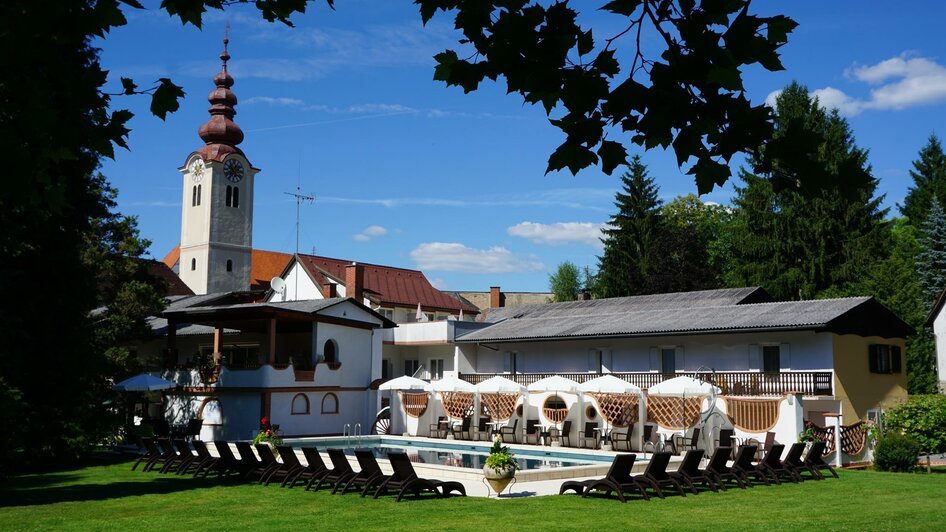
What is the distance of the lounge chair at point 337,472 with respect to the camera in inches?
701

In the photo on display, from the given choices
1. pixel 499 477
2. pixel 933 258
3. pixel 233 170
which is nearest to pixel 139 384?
pixel 499 477

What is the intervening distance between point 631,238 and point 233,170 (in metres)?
32.4

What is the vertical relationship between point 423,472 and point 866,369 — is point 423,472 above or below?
below

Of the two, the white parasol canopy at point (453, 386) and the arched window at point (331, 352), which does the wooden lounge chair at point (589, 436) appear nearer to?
the white parasol canopy at point (453, 386)

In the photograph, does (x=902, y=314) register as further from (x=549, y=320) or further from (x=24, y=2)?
(x=24, y=2)

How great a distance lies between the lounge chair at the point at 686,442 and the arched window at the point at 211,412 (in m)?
17.2

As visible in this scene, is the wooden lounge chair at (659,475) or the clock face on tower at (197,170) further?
the clock face on tower at (197,170)

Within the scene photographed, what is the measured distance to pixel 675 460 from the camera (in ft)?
76.6

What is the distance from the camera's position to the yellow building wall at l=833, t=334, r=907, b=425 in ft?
97.1

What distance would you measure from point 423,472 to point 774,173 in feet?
57.9

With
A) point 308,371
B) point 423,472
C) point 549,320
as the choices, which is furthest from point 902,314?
point 423,472

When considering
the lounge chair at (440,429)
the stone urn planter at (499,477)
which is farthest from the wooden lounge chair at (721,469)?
the lounge chair at (440,429)

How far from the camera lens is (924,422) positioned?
25.1 meters

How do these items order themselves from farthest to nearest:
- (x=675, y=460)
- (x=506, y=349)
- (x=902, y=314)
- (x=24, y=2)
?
1. (x=902, y=314)
2. (x=506, y=349)
3. (x=675, y=460)
4. (x=24, y=2)
